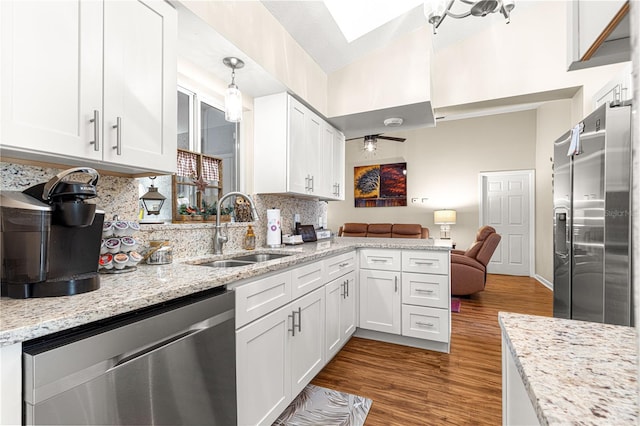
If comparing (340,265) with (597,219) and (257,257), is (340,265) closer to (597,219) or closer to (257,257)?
(257,257)

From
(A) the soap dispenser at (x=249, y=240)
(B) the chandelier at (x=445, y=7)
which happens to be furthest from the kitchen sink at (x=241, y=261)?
(B) the chandelier at (x=445, y=7)

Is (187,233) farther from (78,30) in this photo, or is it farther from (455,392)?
(455,392)

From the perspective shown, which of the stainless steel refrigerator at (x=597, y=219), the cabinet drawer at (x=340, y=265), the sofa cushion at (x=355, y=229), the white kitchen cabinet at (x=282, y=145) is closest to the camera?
the stainless steel refrigerator at (x=597, y=219)

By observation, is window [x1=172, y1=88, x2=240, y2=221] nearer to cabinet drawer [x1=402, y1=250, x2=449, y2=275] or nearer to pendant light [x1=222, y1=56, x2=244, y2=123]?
pendant light [x1=222, y1=56, x2=244, y2=123]

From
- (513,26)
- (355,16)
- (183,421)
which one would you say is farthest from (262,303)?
(513,26)

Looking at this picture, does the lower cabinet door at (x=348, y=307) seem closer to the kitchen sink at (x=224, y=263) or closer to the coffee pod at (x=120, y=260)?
the kitchen sink at (x=224, y=263)

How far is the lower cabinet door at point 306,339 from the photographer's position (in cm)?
177

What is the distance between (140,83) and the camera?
127cm

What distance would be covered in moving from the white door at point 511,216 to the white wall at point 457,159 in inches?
7.0

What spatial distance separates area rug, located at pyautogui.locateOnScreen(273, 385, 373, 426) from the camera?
171cm

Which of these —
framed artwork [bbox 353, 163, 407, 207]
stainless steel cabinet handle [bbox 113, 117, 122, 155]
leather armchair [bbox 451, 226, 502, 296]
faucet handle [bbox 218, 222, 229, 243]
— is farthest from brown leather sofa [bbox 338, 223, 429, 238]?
stainless steel cabinet handle [bbox 113, 117, 122, 155]

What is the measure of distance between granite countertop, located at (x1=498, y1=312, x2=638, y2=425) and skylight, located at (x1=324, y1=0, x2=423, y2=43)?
100 inches

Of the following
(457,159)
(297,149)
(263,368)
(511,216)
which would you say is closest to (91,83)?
(263,368)

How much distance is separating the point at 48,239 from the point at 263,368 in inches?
41.4
